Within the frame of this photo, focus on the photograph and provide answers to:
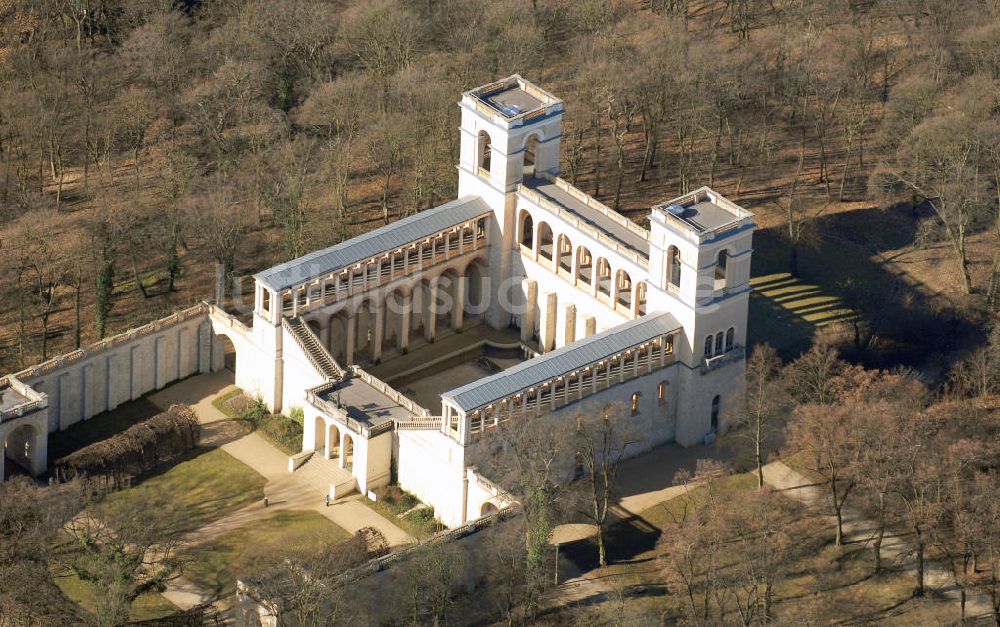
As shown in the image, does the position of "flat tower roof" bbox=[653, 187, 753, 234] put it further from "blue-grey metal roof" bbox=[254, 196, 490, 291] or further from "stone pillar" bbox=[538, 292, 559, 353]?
"blue-grey metal roof" bbox=[254, 196, 490, 291]

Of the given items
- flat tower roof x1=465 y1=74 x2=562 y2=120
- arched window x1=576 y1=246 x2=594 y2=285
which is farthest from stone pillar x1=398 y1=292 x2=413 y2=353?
flat tower roof x1=465 y1=74 x2=562 y2=120

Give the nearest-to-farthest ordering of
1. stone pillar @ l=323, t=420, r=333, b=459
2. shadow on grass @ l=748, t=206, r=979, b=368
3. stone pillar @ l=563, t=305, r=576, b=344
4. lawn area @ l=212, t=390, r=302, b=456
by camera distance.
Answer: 1. stone pillar @ l=323, t=420, r=333, b=459
2. lawn area @ l=212, t=390, r=302, b=456
3. stone pillar @ l=563, t=305, r=576, b=344
4. shadow on grass @ l=748, t=206, r=979, b=368

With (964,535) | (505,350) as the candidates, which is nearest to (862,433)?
(964,535)

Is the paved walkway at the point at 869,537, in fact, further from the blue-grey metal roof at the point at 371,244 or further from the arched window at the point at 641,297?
the blue-grey metal roof at the point at 371,244

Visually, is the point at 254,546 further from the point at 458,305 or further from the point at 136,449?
the point at 458,305

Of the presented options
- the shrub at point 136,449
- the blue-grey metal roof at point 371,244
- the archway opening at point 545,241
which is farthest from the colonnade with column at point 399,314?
the shrub at point 136,449

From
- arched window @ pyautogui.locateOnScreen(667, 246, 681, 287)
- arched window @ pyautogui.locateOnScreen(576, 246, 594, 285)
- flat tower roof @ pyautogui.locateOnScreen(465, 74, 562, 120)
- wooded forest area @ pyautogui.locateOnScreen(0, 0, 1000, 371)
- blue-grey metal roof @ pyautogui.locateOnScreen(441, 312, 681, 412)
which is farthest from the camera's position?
wooded forest area @ pyautogui.locateOnScreen(0, 0, 1000, 371)
